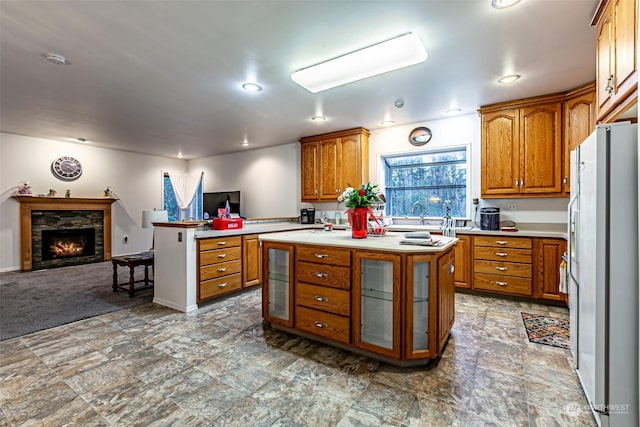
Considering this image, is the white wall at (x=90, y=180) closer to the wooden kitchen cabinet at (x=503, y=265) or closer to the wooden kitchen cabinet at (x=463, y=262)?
the wooden kitchen cabinet at (x=463, y=262)

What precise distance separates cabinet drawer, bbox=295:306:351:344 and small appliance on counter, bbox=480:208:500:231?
2.74 meters

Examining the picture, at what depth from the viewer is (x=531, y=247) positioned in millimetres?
3455

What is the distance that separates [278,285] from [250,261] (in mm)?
1415

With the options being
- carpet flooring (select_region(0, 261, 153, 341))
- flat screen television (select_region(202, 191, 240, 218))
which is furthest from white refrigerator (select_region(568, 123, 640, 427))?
flat screen television (select_region(202, 191, 240, 218))

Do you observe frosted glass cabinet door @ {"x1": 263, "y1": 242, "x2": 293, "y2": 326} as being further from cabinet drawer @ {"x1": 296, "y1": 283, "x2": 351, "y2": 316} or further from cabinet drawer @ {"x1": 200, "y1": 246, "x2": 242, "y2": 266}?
cabinet drawer @ {"x1": 200, "y1": 246, "x2": 242, "y2": 266}

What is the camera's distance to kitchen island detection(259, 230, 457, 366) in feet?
6.70

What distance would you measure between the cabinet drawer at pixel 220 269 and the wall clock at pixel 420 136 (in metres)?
3.33

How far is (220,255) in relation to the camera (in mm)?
3604

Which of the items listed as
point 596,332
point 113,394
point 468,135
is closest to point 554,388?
point 596,332

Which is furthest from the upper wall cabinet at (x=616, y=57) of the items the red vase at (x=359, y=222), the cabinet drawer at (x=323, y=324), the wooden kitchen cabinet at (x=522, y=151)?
the cabinet drawer at (x=323, y=324)

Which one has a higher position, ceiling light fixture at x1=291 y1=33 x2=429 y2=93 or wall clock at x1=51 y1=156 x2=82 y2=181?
ceiling light fixture at x1=291 y1=33 x2=429 y2=93

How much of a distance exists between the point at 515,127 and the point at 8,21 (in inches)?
200

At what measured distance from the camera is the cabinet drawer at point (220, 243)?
3.42 metres

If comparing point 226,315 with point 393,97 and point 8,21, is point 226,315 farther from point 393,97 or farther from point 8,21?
point 393,97
